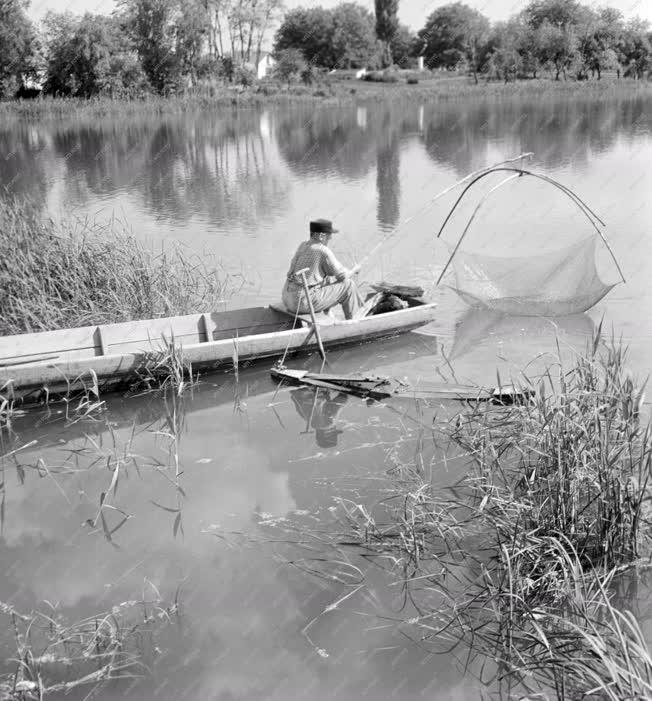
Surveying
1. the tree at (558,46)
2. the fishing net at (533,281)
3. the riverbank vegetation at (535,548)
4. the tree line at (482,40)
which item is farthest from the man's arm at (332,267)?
the tree at (558,46)

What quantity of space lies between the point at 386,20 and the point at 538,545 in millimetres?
75422

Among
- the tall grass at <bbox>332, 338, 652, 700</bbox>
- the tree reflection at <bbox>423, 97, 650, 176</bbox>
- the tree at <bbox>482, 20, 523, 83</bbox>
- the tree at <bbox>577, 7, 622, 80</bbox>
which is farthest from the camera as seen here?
the tree at <bbox>482, 20, 523, 83</bbox>

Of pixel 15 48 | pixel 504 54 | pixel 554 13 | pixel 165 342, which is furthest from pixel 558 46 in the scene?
pixel 165 342

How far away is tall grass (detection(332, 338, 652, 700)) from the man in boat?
115 inches

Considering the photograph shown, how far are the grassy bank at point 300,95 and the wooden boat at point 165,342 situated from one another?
98.5 feet

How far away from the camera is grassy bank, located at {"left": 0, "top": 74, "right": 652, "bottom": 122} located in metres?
35.4

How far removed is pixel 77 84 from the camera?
137 ft

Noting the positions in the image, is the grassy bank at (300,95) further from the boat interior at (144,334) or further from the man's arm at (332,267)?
the man's arm at (332,267)

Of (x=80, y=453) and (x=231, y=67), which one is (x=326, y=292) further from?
(x=231, y=67)

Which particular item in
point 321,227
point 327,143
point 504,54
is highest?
point 504,54

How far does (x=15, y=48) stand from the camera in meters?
41.5

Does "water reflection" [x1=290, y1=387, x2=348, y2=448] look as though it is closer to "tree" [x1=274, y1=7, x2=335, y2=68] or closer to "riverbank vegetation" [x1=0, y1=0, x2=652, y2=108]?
"riverbank vegetation" [x1=0, y1=0, x2=652, y2=108]

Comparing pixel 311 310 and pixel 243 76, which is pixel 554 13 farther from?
pixel 311 310

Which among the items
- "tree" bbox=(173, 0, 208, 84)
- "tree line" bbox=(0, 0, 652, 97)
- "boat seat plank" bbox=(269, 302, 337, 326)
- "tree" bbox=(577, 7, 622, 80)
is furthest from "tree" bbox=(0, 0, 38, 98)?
"boat seat plank" bbox=(269, 302, 337, 326)
